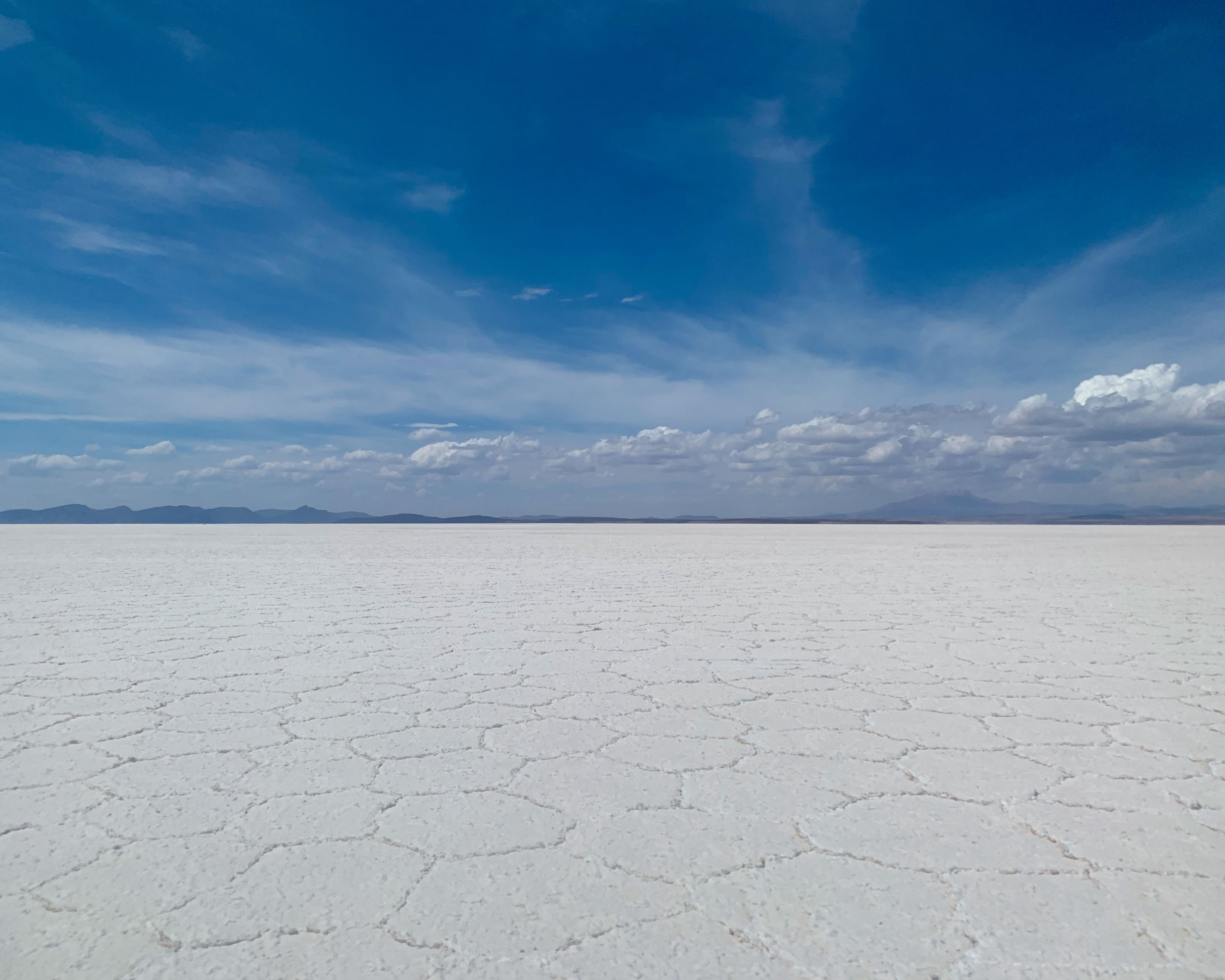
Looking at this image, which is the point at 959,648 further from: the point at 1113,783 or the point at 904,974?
the point at 904,974

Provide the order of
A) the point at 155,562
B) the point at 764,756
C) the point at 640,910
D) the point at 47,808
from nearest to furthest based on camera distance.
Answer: the point at 640,910
the point at 47,808
the point at 764,756
the point at 155,562

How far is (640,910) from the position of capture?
127 centimetres

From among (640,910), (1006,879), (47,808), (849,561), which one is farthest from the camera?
(849,561)

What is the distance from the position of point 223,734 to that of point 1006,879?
2102 millimetres

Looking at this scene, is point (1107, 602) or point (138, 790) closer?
point (138, 790)

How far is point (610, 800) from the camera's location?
1742mm

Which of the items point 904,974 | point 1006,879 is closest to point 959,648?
point 1006,879

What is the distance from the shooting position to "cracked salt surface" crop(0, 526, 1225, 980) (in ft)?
3.87

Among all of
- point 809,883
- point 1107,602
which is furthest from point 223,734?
point 1107,602

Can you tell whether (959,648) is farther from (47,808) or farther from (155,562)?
(155,562)

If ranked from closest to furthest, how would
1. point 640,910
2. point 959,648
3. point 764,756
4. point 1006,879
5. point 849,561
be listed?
point 640,910, point 1006,879, point 764,756, point 959,648, point 849,561

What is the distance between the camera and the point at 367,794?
177 cm

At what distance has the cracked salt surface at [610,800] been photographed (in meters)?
1.18

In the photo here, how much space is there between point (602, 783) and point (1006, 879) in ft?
2.95
